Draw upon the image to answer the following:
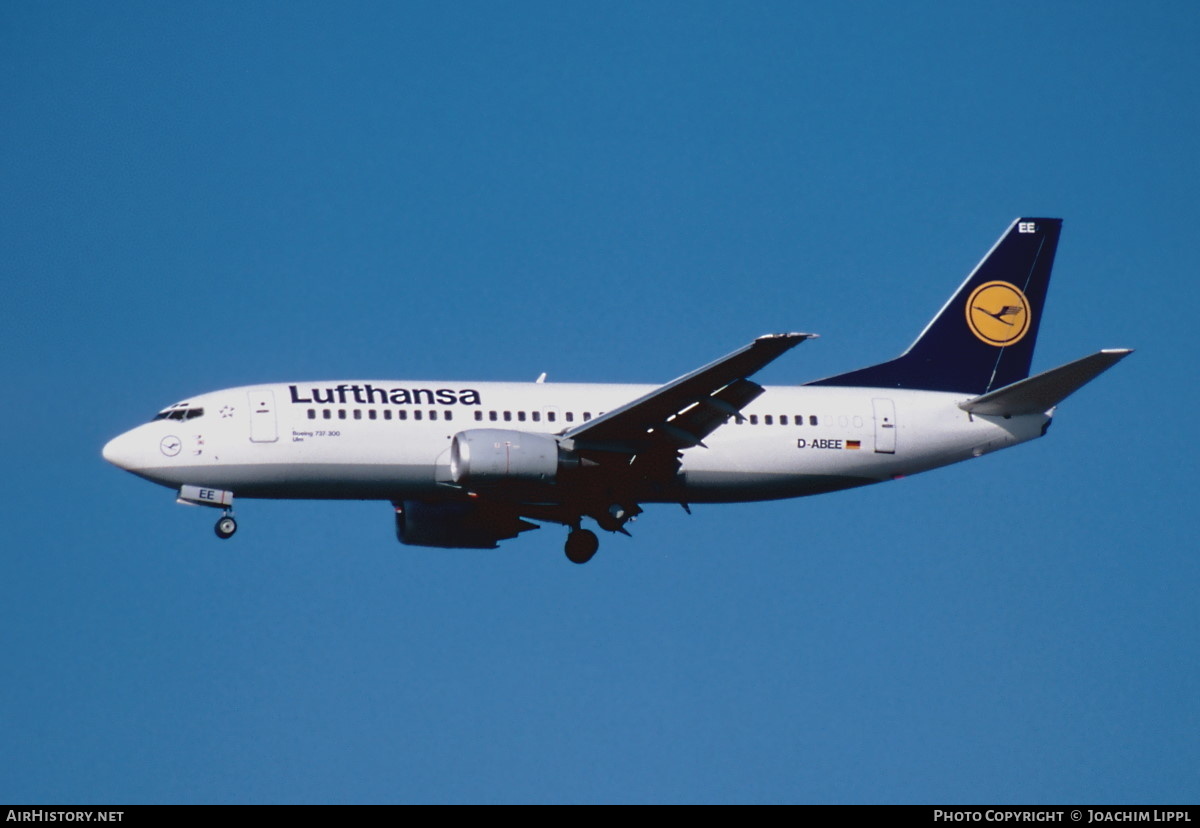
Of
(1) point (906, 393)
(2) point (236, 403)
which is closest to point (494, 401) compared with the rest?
(2) point (236, 403)

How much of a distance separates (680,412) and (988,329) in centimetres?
1227

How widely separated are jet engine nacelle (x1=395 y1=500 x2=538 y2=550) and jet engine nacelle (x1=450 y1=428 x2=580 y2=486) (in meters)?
4.92

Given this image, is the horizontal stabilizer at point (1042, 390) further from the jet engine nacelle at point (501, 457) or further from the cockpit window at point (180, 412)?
the cockpit window at point (180, 412)

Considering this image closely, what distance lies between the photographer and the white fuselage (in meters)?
46.8

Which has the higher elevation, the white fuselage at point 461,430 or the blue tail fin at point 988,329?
the blue tail fin at point 988,329

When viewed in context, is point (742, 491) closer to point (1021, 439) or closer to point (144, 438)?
point (1021, 439)

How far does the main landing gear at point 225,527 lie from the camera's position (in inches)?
1868

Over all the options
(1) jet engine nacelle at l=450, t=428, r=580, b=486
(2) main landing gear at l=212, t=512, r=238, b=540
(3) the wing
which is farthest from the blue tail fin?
(2) main landing gear at l=212, t=512, r=238, b=540

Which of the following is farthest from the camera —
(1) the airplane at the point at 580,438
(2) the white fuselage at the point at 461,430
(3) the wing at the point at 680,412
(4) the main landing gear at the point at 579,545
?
(4) the main landing gear at the point at 579,545

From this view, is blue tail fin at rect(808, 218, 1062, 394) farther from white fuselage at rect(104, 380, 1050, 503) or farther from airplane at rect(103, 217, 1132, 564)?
white fuselage at rect(104, 380, 1050, 503)

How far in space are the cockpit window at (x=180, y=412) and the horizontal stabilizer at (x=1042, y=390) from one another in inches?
810

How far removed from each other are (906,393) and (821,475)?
384 cm

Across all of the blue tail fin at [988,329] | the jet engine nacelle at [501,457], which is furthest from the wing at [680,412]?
the blue tail fin at [988,329]

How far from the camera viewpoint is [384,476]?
47.0m
